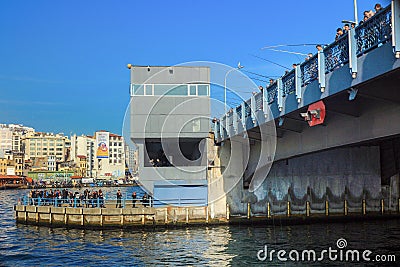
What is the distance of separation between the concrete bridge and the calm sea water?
2897mm

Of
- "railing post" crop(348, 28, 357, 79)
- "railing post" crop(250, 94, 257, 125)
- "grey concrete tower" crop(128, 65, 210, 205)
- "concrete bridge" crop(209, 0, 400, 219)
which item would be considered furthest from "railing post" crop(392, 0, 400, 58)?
"grey concrete tower" crop(128, 65, 210, 205)

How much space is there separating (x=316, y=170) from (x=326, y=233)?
7.88 metres

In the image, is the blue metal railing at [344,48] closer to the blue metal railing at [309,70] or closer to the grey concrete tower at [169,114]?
the blue metal railing at [309,70]

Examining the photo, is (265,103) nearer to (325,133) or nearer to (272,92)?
(272,92)

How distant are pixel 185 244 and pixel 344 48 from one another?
18047 millimetres

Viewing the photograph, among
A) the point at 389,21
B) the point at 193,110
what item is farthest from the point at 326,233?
the point at 389,21

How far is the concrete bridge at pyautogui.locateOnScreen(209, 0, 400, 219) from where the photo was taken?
15703mm

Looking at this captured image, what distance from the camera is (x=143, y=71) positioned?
43.5m

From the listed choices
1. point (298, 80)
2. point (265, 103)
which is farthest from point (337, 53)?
point (265, 103)

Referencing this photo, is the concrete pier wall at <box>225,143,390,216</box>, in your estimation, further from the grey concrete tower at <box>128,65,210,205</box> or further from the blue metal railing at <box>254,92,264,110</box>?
the blue metal railing at <box>254,92,264,110</box>

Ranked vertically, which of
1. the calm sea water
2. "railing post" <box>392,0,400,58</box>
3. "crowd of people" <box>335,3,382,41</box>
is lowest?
the calm sea water

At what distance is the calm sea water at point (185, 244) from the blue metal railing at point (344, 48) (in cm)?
890

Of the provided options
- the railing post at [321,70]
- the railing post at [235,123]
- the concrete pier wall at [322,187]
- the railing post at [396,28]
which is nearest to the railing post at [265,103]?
the railing post at [235,123]

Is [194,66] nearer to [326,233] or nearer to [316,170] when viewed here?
[316,170]
